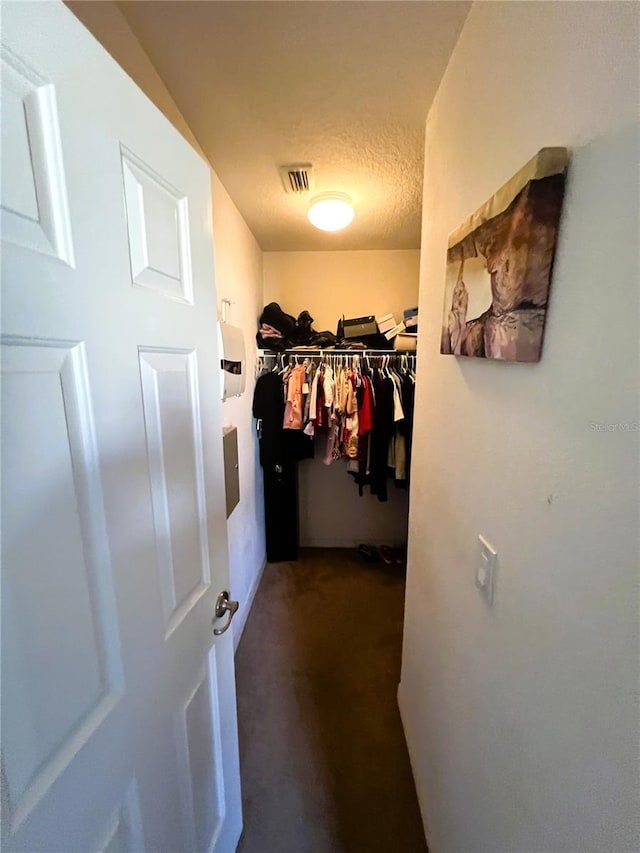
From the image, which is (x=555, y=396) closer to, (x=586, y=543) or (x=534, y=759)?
(x=586, y=543)

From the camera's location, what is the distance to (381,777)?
134cm

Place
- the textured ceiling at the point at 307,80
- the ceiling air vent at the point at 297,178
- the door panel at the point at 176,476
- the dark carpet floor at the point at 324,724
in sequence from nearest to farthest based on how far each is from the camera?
1. the door panel at the point at 176,476
2. the textured ceiling at the point at 307,80
3. the dark carpet floor at the point at 324,724
4. the ceiling air vent at the point at 297,178

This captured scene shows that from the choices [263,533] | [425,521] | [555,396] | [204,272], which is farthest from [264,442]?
[555,396]

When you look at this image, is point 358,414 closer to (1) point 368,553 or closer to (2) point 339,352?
(2) point 339,352

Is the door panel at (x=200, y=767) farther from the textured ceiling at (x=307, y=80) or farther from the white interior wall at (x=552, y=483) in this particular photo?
the textured ceiling at (x=307, y=80)

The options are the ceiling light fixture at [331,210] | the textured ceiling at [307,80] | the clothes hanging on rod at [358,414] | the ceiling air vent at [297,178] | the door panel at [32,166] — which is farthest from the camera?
the clothes hanging on rod at [358,414]

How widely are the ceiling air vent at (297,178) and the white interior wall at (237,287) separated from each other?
335mm

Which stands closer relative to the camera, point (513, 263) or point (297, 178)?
point (513, 263)

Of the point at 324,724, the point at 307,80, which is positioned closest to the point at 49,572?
the point at 307,80

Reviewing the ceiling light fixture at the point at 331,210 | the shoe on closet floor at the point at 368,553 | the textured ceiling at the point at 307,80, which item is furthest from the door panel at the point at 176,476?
the shoe on closet floor at the point at 368,553

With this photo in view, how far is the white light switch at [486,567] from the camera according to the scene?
29.2 inches

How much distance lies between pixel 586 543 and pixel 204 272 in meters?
0.94

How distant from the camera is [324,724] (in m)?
1.54

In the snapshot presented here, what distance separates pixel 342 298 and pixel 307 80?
1691 millimetres
